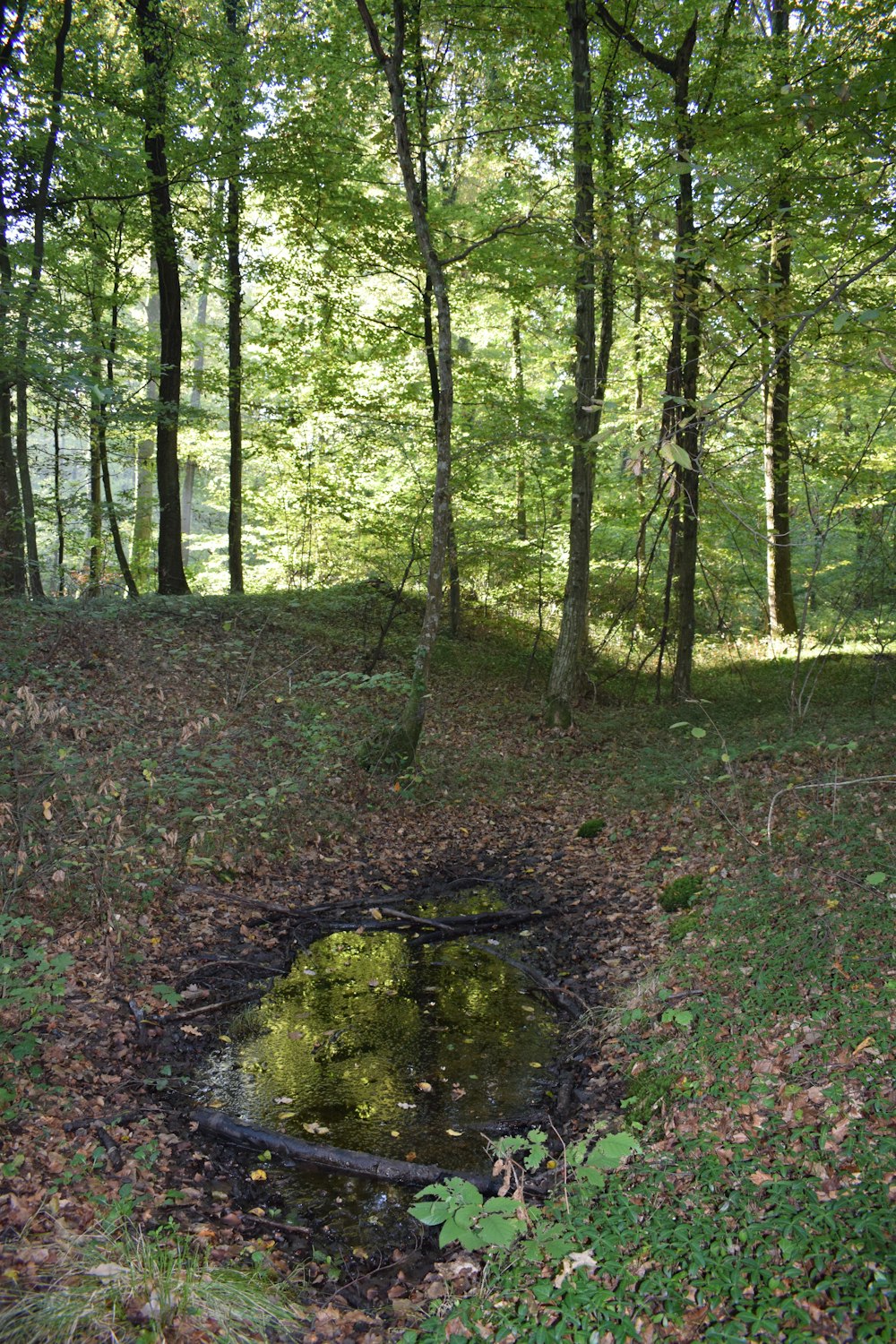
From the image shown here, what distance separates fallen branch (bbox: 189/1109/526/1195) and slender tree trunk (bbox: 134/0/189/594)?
943 centimetres

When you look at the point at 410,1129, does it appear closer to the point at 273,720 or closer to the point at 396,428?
the point at 273,720

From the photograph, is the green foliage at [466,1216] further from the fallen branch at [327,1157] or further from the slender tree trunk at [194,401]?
the slender tree trunk at [194,401]

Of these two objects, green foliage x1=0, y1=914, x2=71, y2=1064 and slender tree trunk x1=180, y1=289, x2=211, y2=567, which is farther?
slender tree trunk x1=180, y1=289, x2=211, y2=567

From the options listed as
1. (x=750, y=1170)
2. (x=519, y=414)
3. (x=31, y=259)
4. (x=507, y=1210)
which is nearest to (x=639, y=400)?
(x=519, y=414)

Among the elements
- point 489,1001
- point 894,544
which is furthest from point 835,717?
point 489,1001

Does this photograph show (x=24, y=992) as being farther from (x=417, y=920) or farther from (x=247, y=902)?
(x=417, y=920)

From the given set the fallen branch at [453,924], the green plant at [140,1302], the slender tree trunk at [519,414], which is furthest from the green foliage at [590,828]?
the green plant at [140,1302]

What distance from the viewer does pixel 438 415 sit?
33.7 feet

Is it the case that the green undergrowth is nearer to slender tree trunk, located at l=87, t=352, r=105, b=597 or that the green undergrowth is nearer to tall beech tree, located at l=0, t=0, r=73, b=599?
tall beech tree, located at l=0, t=0, r=73, b=599

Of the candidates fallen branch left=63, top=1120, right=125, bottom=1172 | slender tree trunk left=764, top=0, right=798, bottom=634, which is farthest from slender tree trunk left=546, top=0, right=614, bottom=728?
fallen branch left=63, top=1120, right=125, bottom=1172

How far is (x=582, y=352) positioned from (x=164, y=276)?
25.5 feet

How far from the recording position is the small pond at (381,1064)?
4.46 meters

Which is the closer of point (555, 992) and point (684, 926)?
point (555, 992)

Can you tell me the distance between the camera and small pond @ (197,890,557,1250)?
446 cm
